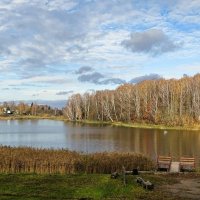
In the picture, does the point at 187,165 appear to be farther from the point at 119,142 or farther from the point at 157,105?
the point at 157,105

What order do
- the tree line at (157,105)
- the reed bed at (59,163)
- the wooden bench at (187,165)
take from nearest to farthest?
the reed bed at (59,163), the wooden bench at (187,165), the tree line at (157,105)

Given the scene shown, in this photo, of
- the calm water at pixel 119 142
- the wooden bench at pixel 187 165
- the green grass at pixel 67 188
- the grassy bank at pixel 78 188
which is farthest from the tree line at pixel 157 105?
the green grass at pixel 67 188

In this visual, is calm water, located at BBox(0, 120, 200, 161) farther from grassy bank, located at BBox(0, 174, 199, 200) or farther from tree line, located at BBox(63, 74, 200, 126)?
tree line, located at BBox(63, 74, 200, 126)

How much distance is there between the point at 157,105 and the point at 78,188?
104 m

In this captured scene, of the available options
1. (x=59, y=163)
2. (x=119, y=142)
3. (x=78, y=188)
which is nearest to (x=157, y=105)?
(x=119, y=142)

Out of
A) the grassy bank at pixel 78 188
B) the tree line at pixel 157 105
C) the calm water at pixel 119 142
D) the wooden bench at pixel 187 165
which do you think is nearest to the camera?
the grassy bank at pixel 78 188

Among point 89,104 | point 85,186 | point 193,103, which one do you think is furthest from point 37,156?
point 89,104

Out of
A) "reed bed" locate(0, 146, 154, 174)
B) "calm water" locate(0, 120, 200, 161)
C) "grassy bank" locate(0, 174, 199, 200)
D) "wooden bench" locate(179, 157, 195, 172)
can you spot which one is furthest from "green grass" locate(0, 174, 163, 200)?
"calm water" locate(0, 120, 200, 161)

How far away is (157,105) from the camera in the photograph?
398ft

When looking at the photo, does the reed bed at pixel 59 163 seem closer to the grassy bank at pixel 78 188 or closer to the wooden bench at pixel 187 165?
the wooden bench at pixel 187 165

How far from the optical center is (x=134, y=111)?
416ft

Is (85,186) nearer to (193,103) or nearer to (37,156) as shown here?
(37,156)

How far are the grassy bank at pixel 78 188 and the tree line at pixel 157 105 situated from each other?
83107 mm

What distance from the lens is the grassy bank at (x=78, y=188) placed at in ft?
58.5
